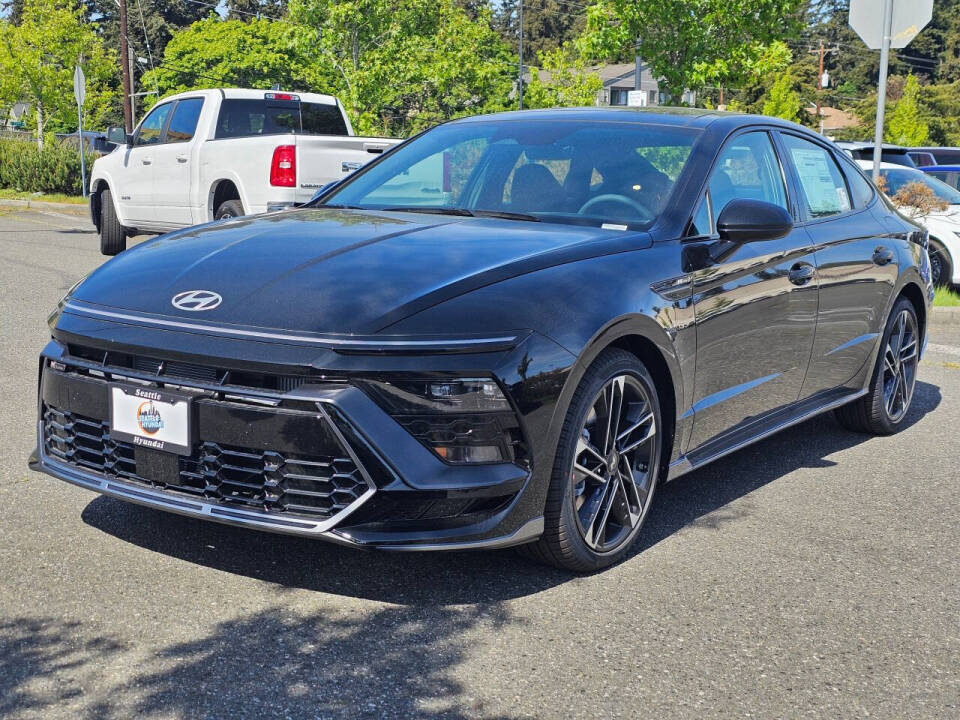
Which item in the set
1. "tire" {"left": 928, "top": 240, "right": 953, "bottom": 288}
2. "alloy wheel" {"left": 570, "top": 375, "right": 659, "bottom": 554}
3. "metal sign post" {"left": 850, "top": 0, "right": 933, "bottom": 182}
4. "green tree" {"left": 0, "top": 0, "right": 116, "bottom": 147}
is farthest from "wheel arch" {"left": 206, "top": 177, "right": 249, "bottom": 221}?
"green tree" {"left": 0, "top": 0, "right": 116, "bottom": 147}

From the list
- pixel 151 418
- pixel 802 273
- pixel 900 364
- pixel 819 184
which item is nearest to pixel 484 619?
pixel 151 418

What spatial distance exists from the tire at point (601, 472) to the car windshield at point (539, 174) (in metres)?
0.73

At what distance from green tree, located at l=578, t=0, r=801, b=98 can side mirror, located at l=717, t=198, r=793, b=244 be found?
1267 cm

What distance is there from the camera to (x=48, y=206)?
23328 mm

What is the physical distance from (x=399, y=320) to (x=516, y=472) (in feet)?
1.87

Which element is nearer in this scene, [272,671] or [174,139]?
[272,671]

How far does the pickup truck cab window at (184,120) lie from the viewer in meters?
12.7

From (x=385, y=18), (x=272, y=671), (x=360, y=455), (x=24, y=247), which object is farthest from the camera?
(x=385, y=18)

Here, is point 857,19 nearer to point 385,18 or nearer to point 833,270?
point 833,270

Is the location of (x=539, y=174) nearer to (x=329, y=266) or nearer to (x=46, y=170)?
(x=329, y=266)

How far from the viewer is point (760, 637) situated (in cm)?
353

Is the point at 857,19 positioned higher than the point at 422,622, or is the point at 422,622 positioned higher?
the point at 857,19

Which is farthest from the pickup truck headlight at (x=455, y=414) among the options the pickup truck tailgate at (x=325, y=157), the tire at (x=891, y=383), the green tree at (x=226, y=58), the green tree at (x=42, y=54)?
the green tree at (x=226, y=58)

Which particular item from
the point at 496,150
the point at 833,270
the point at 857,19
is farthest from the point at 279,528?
the point at 857,19
